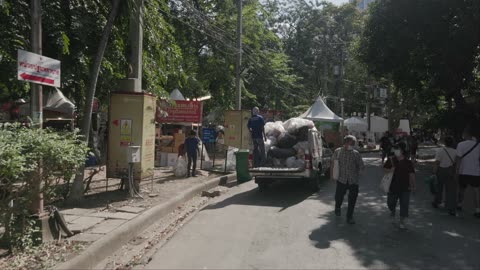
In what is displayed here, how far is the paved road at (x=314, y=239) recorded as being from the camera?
600 cm

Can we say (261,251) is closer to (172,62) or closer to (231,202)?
(231,202)

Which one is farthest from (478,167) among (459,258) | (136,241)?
(136,241)

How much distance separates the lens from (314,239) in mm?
7168

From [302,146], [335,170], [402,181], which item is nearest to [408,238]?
[402,181]

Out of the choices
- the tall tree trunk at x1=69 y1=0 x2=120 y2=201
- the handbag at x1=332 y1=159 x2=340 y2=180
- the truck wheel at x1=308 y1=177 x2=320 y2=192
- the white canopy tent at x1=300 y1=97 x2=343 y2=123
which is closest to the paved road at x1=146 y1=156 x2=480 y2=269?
the handbag at x1=332 y1=159 x2=340 y2=180

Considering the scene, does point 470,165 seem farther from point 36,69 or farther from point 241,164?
point 36,69

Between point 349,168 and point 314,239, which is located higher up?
point 349,168

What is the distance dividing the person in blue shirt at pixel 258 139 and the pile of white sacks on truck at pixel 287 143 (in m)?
0.20

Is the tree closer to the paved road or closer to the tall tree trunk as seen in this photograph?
the paved road

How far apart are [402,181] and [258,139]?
220 inches

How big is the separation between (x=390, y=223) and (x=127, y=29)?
814 cm

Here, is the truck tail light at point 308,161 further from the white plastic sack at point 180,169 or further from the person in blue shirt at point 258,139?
the white plastic sack at point 180,169

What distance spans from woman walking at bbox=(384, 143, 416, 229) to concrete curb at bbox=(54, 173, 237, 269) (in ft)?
14.7

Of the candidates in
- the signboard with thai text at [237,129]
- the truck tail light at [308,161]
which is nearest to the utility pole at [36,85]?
the truck tail light at [308,161]
